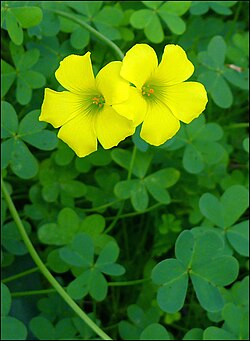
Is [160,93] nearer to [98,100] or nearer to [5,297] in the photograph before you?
[98,100]

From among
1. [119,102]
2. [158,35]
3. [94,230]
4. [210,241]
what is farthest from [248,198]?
[119,102]

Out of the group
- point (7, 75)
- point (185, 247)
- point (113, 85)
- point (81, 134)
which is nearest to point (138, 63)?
point (113, 85)

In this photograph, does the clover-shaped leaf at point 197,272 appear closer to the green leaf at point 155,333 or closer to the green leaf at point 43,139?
the green leaf at point 155,333

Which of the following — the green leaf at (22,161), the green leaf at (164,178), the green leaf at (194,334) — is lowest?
the green leaf at (194,334)

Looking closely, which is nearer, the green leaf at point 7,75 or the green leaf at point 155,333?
the green leaf at point 155,333

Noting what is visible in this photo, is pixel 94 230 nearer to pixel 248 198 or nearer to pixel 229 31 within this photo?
pixel 248 198

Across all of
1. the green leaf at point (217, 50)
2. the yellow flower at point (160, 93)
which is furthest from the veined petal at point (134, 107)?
the green leaf at point (217, 50)

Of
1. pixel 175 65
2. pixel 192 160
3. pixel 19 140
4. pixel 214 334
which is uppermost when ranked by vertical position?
pixel 175 65
